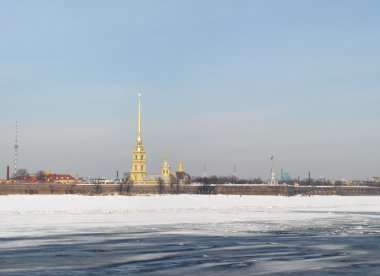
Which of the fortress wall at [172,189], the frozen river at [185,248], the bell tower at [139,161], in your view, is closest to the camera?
the frozen river at [185,248]

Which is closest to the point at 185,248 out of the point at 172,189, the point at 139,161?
the point at 172,189

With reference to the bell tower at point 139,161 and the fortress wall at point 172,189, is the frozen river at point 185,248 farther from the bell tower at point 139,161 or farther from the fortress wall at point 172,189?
the bell tower at point 139,161

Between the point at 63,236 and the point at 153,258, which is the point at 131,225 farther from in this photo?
the point at 153,258

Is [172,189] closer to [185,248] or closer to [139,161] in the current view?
[139,161]

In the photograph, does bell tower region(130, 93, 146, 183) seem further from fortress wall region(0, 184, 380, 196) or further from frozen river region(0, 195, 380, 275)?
frozen river region(0, 195, 380, 275)

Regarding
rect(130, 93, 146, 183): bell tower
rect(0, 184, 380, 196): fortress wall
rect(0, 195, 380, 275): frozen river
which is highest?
rect(130, 93, 146, 183): bell tower

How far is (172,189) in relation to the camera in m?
154

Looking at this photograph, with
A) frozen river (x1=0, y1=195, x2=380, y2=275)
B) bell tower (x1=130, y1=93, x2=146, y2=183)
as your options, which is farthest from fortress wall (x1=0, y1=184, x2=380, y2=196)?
frozen river (x1=0, y1=195, x2=380, y2=275)

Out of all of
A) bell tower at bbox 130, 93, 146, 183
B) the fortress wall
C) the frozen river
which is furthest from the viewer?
bell tower at bbox 130, 93, 146, 183

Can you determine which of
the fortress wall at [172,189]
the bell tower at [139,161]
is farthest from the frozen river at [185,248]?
the bell tower at [139,161]

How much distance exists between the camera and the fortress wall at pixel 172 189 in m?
141

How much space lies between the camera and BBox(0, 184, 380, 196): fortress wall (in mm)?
140750

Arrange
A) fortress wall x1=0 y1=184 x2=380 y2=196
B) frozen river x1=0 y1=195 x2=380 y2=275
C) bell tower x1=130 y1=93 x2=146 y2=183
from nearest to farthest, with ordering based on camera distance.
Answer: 1. frozen river x1=0 y1=195 x2=380 y2=275
2. fortress wall x1=0 y1=184 x2=380 y2=196
3. bell tower x1=130 y1=93 x2=146 y2=183

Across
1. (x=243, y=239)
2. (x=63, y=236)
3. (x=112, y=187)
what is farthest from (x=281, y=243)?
(x=112, y=187)
